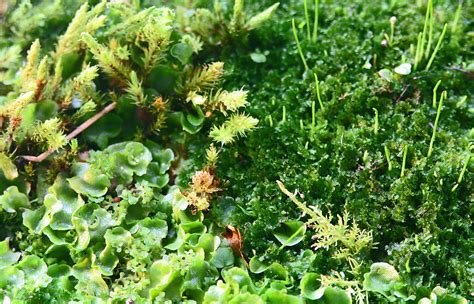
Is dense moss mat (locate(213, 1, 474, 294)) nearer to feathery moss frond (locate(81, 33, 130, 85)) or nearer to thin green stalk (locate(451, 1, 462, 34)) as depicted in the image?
thin green stalk (locate(451, 1, 462, 34))

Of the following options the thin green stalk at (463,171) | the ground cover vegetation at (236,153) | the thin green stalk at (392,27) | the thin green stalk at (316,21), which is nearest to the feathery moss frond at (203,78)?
the ground cover vegetation at (236,153)

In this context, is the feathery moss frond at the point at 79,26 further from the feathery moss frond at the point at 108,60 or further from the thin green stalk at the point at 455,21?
the thin green stalk at the point at 455,21

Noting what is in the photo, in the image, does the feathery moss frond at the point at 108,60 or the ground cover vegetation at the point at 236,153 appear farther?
the feathery moss frond at the point at 108,60

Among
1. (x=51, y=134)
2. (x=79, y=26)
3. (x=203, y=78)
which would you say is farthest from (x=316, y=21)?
(x=51, y=134)

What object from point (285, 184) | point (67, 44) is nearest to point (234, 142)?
point (285, 184)

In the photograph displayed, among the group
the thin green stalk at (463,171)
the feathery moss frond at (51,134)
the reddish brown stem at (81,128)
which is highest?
the feathery moss frond at (51,134)

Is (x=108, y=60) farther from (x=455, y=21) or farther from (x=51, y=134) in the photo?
(x=455, y=21)

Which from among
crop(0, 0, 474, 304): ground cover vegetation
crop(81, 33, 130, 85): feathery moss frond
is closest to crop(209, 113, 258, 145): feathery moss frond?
crop(0, 0, 474, 304): ground cover vegetation

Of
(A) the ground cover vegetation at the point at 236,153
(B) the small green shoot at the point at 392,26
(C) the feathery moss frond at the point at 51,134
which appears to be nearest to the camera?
(A) the ground cover vegetation at the point at 236,153

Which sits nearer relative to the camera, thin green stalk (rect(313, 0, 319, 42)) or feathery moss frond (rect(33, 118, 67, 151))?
feathery moss frond (rect(33, 118, 67, 151))
